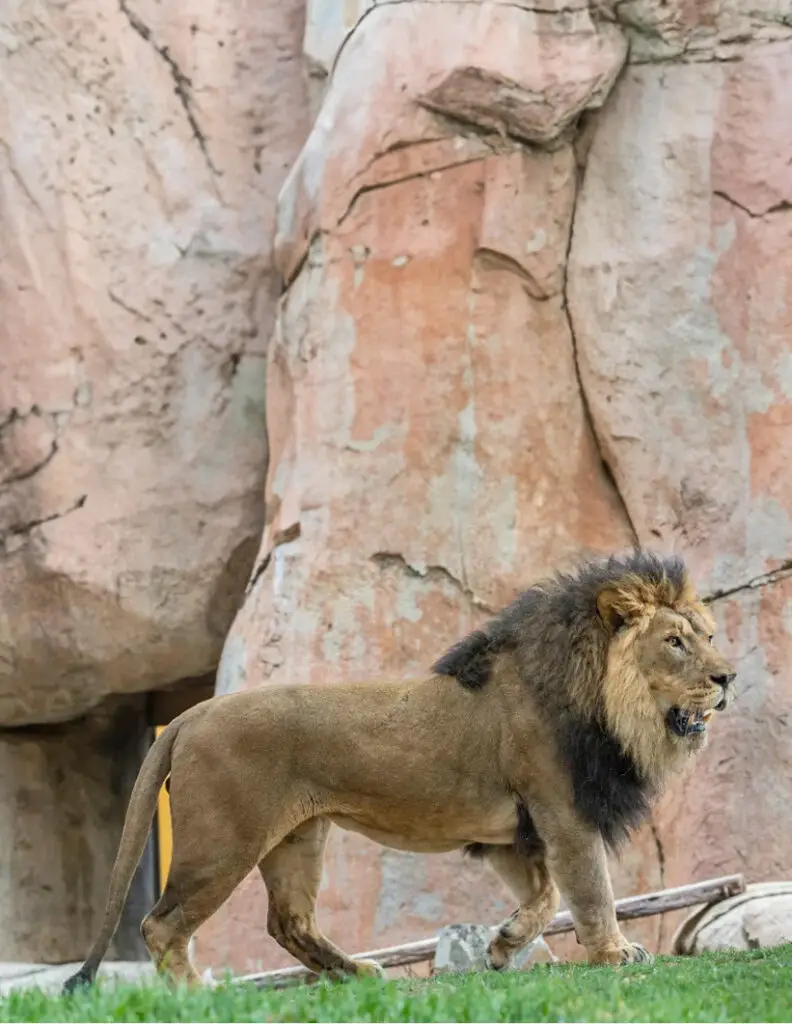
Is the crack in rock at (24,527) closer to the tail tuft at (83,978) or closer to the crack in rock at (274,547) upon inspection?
the crack in rock at (274,547)

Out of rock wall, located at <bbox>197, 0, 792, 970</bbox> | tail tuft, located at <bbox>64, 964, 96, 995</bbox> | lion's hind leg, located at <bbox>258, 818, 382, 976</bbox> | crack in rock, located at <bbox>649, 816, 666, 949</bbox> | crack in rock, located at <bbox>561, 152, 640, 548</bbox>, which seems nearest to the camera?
tail tuft, located at <bbox>64, 964, 96, 995</bbox>

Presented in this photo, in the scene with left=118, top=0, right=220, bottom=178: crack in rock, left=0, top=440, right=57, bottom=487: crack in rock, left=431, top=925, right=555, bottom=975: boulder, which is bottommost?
left=431, top=925, right=555, bottom=975: boulder

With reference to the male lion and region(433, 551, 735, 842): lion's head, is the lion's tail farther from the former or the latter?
region(433, 551, 735, 842): lion's head

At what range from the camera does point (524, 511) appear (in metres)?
7.20

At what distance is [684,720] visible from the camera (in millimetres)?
4695

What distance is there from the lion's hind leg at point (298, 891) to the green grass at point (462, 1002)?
2.86 ft

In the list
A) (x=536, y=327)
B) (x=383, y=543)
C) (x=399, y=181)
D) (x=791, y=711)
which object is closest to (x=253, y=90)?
(x=399, y=181)

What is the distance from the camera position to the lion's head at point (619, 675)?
4.63 metres

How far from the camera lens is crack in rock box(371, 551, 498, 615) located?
710 cm

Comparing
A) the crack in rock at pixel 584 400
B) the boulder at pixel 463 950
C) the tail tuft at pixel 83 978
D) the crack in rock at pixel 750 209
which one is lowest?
the boulder at pixel 463 950

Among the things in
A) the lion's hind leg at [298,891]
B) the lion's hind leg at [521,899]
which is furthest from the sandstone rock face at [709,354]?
the lion's hind leg at [298,891]

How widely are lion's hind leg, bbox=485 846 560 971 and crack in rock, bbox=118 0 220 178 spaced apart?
4818 millimetres

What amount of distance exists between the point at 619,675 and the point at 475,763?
49cm

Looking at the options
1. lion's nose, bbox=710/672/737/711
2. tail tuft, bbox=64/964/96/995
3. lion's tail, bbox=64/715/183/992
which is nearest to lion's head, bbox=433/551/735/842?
lion's nose, bbox=710/672/737/711
